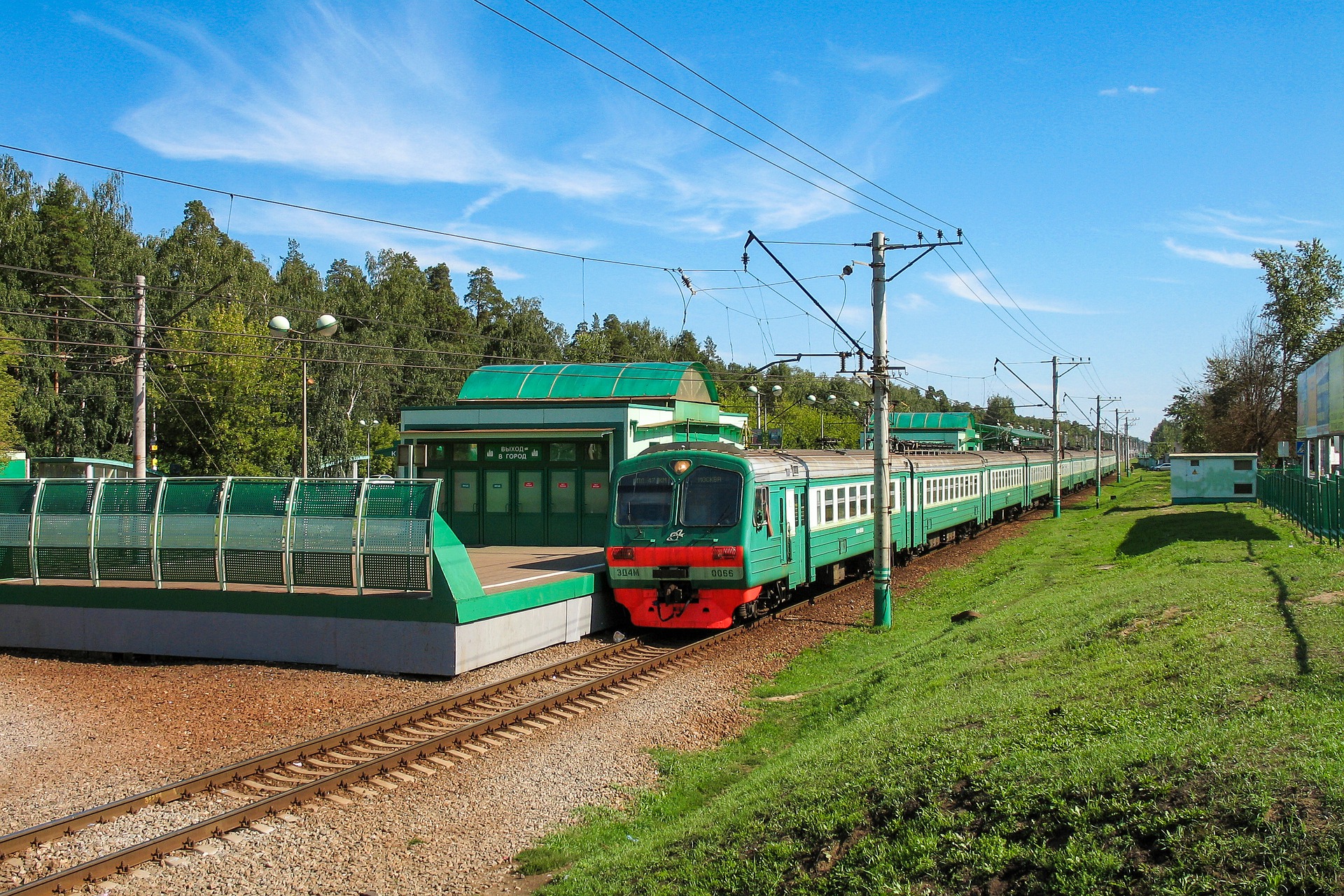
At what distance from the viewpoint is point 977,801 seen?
5.97m

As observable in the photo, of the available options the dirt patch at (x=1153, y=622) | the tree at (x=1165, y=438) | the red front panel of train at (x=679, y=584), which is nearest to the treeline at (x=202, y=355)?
the red front panel of train at (x=679, y=584)

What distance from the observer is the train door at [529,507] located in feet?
76.3

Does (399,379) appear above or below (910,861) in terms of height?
above

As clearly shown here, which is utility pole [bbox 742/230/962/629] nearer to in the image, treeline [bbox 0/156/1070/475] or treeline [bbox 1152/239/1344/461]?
treeline [bbox 0/156/1070/475]

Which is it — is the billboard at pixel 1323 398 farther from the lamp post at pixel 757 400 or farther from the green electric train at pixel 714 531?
the lamp post at pixel 757 400

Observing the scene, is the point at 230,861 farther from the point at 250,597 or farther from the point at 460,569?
the point at 250,597

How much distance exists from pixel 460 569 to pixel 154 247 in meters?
65.4

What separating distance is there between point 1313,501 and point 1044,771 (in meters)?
17.4

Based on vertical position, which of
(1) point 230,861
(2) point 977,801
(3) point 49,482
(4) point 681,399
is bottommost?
(1) point 230,861

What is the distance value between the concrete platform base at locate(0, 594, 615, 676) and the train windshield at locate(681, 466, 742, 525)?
2.53m

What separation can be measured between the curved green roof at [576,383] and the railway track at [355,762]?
12.8 m

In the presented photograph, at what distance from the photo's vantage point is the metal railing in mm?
17375

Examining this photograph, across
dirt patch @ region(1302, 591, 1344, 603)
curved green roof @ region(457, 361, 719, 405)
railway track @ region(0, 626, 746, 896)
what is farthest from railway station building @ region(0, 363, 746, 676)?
dirt patch @ region(1302, 591, 1344, 603)

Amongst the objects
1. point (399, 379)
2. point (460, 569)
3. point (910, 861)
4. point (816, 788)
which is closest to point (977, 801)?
point (910, 861)
